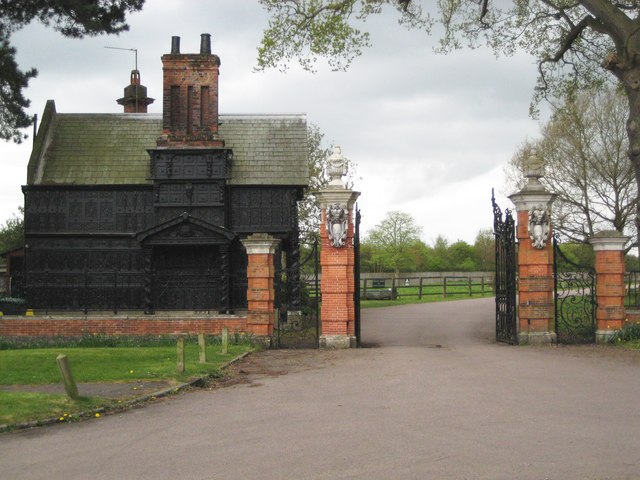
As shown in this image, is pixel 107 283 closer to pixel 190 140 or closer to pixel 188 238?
pixel 188 238

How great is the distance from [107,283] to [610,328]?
1620cm

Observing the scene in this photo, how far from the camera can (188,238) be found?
2484cm

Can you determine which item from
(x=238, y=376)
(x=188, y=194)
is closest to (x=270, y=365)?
(x=238, y=376)

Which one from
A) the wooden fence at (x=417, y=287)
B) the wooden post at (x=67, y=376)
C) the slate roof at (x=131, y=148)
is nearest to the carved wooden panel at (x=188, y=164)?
the slate roof at (x=131, y=148)

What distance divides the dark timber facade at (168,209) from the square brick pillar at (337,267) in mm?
8494

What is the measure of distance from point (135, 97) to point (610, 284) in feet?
79.6

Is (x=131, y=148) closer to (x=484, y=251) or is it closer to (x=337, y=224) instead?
(x=337, y=224)

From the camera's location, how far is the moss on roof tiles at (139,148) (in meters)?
26.5

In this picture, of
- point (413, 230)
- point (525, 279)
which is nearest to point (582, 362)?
point (525, 279)

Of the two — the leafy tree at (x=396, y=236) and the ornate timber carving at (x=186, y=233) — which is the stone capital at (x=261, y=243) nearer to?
the ornate timber carving at (x=186, y=233)

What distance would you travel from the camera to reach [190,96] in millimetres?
26328

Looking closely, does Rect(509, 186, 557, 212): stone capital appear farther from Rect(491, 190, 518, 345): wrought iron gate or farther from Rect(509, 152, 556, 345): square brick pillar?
Rect(491, 190, 518, 345): wrought iron gate

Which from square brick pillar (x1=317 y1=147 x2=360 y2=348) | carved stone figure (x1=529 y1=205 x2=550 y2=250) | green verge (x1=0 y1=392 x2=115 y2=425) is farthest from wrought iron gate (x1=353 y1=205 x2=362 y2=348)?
green verge (x1=0 y1=392 x2=115 y2=425)

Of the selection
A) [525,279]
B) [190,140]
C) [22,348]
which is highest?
[190,140]
